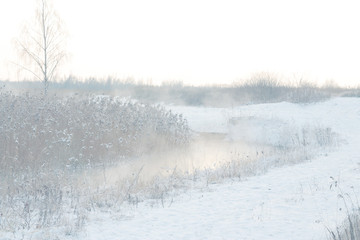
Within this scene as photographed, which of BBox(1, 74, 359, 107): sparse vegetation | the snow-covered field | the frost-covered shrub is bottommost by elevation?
the snow-covered field

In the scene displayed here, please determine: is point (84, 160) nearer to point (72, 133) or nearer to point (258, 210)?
point (72, 133)

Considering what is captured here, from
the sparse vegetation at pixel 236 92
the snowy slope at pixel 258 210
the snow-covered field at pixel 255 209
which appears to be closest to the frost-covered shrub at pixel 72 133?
the snow-covered field at pixel 255 209

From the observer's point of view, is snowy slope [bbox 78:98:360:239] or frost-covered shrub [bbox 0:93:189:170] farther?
frost-covered shrub [bbox 0:93:189:170]

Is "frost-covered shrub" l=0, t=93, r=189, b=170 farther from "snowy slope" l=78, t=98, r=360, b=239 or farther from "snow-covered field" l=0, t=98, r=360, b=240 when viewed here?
"snowy slope" l=78, t=98, r=360, b=239

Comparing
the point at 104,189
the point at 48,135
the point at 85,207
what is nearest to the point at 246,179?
the point at 104,189

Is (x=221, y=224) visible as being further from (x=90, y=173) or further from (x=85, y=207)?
(x=90, y=173)

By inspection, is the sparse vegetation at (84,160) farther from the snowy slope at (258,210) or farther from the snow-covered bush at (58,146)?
the snowy slope at (258,210)

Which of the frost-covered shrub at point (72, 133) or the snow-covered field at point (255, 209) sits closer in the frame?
the snow-covered field at point (255, 209)

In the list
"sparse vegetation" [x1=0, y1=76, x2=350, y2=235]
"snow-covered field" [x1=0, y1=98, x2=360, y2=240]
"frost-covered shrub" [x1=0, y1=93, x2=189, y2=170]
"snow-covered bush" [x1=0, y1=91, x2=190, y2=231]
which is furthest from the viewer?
"frost-covered shrub" [x1=0, y1=93, x2=189, y2=170]

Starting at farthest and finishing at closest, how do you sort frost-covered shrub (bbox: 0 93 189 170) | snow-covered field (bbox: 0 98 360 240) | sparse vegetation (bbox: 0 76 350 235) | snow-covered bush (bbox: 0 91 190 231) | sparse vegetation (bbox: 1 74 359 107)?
sparse vegetation (bbox: 1 74 359 107) → frost-covered shrub (bbox: 0 93 189 170) → sparse vegetation (bbox: 0 76 350 235) → snow-covered bush (bbox: 0 91 190 231) → snow-covered field (bbox: 0 98 360 240)

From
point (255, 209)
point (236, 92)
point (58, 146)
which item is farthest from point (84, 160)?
point (236, 92)

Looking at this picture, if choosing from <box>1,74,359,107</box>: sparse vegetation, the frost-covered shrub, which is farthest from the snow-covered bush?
<box>1,74,359,107</box>: sparse vegetation

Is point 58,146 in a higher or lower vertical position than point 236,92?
lower

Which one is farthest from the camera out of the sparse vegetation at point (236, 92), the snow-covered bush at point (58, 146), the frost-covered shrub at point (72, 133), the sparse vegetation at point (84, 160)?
the sparse vegetation at point (236, 92)
